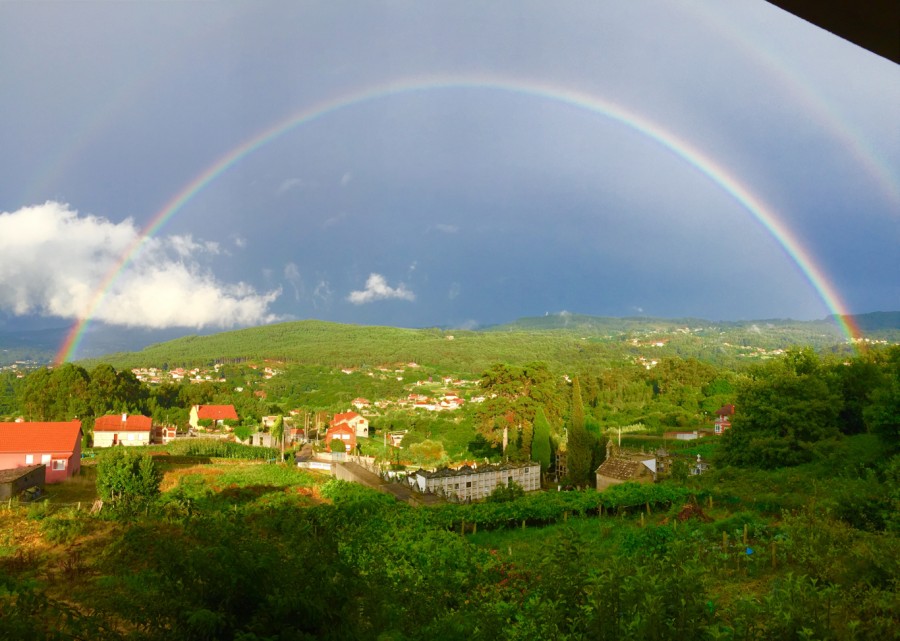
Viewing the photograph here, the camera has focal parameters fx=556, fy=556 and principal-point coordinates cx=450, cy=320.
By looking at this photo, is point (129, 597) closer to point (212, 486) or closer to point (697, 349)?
point (212, 486)

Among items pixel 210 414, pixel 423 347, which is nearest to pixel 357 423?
pixel 210 414

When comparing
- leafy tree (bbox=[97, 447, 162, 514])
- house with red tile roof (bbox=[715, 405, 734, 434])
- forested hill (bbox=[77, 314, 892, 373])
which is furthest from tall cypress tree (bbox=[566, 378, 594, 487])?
forested hill (bbox=[77, 314, 892, 373])

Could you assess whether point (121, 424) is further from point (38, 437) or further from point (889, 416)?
point (889, 416)

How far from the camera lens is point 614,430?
39844 mm

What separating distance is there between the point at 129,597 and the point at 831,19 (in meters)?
3.68

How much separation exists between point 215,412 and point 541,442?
1444 inches

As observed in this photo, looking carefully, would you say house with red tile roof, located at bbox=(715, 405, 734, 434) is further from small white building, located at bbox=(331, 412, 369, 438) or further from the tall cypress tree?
small white building, located at bbox=(331, 412, 369, 438)

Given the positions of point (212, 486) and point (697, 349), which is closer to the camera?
point (212, 486)

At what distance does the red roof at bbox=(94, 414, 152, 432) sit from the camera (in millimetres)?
39625

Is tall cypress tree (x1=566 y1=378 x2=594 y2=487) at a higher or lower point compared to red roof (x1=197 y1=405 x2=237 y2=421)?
higher

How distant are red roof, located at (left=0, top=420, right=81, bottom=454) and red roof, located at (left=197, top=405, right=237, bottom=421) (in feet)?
89.2

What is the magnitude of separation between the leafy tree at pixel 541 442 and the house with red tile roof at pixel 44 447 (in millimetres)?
20464

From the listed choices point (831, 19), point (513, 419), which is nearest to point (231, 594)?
point (831, 19)

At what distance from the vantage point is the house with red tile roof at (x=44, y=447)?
910 inches
